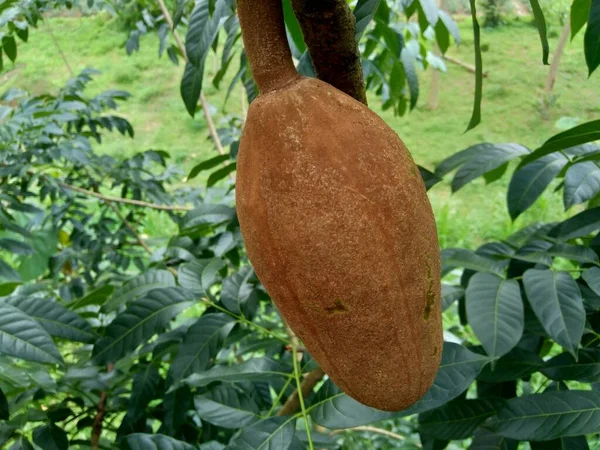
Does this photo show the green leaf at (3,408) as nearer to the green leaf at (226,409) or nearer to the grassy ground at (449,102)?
the green leaf at (226,409)

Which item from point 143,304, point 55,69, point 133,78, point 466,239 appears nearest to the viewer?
point 143,304

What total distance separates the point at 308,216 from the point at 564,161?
540mm

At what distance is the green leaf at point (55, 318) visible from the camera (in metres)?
0.62

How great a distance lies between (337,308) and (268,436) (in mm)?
245

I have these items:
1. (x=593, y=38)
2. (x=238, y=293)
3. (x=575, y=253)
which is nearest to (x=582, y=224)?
(x=575, y=253)

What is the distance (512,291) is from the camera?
0.58 meters

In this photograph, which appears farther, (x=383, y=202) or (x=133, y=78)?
(x=133, y=78)

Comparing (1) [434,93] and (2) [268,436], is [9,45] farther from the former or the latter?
(1) [434,93]

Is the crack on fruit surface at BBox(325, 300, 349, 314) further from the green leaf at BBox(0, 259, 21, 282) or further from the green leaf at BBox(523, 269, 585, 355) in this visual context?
the green leaf at BBox(0, 259, 21, 282)

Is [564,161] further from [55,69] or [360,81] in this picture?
[55,69]

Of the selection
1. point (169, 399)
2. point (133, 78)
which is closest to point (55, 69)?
point (133, 78)

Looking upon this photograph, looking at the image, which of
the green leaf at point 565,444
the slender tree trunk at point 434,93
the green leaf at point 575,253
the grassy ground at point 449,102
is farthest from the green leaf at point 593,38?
the slender tree trunk at point 434,93

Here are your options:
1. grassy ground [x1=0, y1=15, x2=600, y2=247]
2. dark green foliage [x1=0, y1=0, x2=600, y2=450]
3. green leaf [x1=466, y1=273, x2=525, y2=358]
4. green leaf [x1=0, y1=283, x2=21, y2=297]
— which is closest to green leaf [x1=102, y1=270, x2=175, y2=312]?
dark green foliage [x1=0, y1=0, x2=600, y2=450]

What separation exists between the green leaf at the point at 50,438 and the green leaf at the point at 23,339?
16 cm
